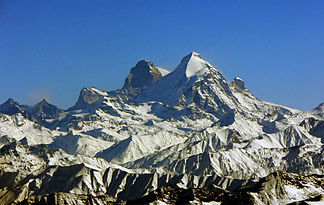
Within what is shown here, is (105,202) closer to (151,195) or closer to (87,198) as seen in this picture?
(87,198)

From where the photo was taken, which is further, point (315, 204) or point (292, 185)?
point (292, 185)

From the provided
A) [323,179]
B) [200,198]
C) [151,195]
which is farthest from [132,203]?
[323,179]

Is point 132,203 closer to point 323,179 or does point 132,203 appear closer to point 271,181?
point 271,181

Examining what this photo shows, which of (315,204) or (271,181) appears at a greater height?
(271,181)

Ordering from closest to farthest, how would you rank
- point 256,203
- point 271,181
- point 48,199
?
point 256,203, point 271,181, point 48,199

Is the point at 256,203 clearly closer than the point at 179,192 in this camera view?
Yes

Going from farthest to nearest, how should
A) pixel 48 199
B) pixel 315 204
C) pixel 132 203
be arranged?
pixel 48 199, pixel 132 203, pixel 315 204

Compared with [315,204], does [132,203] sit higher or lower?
higher

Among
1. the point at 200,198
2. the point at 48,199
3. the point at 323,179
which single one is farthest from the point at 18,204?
the point at 323,179

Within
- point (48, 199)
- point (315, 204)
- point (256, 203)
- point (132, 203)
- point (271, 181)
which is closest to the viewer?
point (315, 204)
